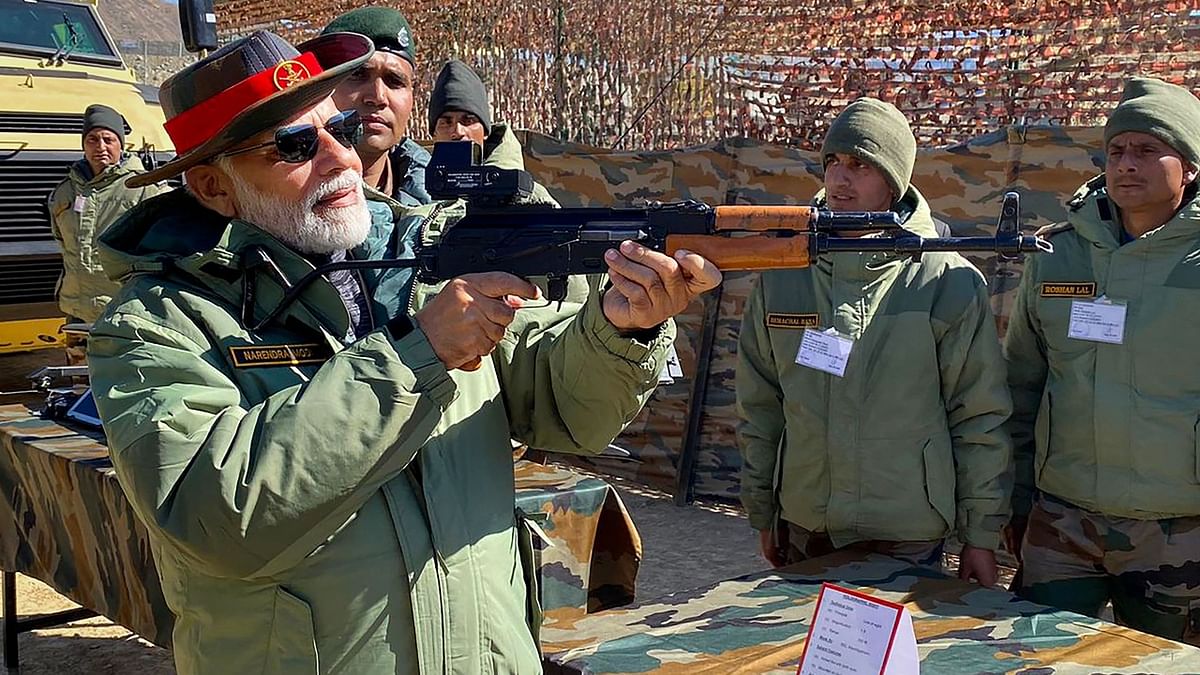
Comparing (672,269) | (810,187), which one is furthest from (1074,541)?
(810,187)

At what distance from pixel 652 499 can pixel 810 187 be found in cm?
215

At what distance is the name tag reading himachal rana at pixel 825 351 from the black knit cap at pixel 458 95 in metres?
2.19

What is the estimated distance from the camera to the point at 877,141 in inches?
132

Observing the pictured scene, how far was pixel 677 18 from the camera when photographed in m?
7.43

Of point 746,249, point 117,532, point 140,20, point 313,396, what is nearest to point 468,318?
point 313,396

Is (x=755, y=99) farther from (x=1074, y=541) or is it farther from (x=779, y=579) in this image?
(x=779, y=579)

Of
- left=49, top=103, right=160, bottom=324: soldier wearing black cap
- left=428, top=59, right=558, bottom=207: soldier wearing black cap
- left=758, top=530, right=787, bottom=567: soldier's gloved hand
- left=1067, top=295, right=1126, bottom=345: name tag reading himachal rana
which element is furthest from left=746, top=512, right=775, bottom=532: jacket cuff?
left=49, top=103, right=160, bottom=324: soldier wearing black cap

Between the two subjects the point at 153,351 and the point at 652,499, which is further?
the point at 652,499

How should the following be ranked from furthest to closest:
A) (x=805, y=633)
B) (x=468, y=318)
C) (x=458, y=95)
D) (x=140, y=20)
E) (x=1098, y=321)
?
(x=140, y=20) < (x=458, y=95) < (x=1098, y=321) < (x=805, y=633) < (x=468, y=318)

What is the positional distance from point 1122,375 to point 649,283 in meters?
2.07

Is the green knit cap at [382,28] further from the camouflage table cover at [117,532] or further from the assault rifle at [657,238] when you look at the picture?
the assault rifle at [657,238]

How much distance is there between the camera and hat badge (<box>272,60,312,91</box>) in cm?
199

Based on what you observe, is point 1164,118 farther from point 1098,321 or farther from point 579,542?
point 579,542

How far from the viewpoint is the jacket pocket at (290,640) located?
1.84 metres
